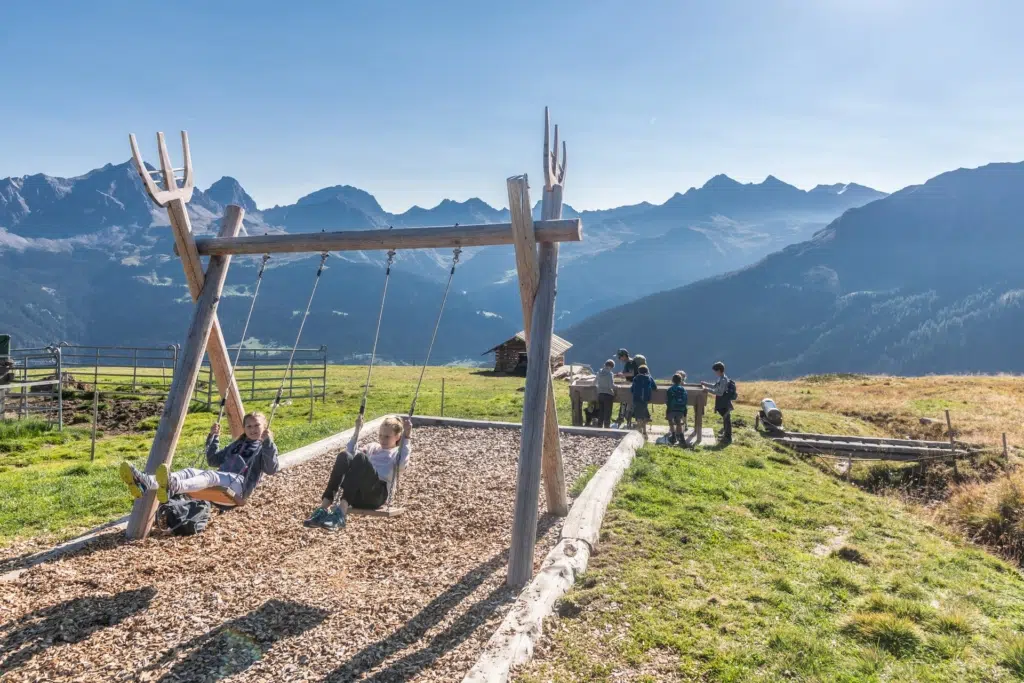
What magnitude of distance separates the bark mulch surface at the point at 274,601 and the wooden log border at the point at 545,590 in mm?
307

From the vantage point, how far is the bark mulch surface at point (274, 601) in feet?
14.2

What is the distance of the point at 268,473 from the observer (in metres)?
6.18

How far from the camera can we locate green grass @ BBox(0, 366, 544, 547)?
7.38 metres

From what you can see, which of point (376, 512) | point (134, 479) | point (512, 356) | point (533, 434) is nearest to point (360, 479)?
point (376, 512)

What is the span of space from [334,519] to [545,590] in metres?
2.11

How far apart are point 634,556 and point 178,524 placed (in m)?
4.91

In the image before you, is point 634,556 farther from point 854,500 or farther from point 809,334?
point 809,334

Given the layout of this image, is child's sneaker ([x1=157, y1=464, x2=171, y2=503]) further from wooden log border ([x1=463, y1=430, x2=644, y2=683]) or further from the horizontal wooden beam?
wooden log border ([x1=463, y1=430, x2=644, y2=683])

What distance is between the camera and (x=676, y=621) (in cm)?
482

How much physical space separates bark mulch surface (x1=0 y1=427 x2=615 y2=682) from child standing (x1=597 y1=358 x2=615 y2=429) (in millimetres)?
5606

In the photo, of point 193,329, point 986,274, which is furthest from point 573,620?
point 986,274

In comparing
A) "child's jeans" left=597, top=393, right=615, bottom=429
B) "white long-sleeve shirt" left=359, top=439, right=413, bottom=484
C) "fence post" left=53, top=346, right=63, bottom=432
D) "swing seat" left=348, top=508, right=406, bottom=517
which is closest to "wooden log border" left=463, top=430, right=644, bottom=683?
"swing seat" left=348, top=508, right=406, bottom=517

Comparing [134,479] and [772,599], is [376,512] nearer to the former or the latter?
[134,479]

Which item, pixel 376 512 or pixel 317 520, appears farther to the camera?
pixel 376 512
